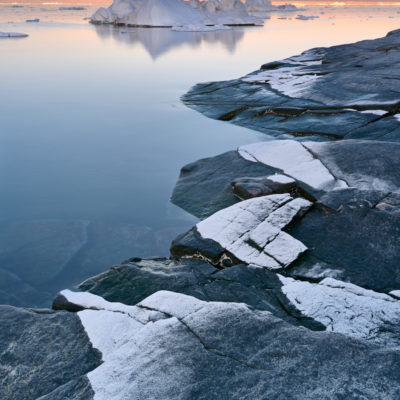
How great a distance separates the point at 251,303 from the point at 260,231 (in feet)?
2.72

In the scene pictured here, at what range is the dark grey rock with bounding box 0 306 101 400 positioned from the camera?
1771 mm

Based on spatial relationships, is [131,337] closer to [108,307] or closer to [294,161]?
[108,307]

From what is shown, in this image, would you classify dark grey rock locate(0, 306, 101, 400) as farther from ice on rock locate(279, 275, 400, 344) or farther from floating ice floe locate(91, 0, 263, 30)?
floating ice floe locate(91, 0, 263, 30)

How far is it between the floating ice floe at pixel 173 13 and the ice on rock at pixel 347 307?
3379 cm

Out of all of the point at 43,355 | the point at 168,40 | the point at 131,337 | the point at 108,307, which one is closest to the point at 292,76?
the point at 108,307

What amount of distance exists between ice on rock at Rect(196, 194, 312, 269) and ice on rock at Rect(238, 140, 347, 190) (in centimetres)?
60

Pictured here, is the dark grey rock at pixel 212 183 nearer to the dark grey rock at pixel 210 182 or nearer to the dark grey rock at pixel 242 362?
the dark grey rock at pixel 210 182

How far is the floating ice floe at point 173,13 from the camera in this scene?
3462 centimetres

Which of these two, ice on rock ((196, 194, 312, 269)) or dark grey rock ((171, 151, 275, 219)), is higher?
ice on rock ((196, 194, 312, 269))

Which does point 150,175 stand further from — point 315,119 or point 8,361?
point 8,361

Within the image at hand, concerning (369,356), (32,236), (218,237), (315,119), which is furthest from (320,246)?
(315,119)

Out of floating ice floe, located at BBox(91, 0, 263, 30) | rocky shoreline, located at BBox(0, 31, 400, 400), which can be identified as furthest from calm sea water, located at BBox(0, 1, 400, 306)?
floating ice floe, located at BBox(91, 0, 263, 30)

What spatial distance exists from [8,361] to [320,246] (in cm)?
222

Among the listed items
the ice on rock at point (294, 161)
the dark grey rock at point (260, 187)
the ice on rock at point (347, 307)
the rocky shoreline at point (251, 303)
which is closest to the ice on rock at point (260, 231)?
the rocky shoreline at point (251, 303)
